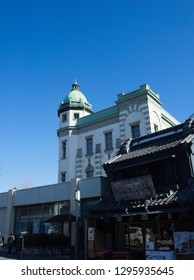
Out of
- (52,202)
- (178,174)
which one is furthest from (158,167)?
(52,202)

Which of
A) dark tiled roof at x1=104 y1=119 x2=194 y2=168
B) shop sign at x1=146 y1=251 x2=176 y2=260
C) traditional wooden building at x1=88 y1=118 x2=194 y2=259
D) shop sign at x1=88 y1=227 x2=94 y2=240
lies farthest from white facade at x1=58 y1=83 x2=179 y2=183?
shop sign at x1=146 y1=251 x2=176 y2=260

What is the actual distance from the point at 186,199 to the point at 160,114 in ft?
52.4

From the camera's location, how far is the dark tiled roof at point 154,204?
12097 mm

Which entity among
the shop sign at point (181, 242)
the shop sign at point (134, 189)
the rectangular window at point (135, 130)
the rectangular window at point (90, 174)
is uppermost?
the rectangular window at point (135, 130)

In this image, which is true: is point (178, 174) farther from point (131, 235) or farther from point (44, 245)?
point (44, 245)

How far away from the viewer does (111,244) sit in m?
15.8

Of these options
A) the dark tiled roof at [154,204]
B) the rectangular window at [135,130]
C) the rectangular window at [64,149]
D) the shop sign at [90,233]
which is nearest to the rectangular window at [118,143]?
the rectangular window at [135,130]

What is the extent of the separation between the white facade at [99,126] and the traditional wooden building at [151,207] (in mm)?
7339

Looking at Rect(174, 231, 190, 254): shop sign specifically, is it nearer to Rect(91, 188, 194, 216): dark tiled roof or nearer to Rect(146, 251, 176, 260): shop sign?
Rect(146, 251, 176, 260): shop sign

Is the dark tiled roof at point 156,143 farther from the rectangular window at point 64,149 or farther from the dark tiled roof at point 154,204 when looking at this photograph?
the rectangular window at point 64,149

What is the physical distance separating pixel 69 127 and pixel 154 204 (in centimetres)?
1820

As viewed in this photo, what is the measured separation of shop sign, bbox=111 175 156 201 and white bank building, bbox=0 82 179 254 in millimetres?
3085

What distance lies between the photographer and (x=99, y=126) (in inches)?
1075

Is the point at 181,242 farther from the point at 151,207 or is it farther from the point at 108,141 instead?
the point at 108,141
